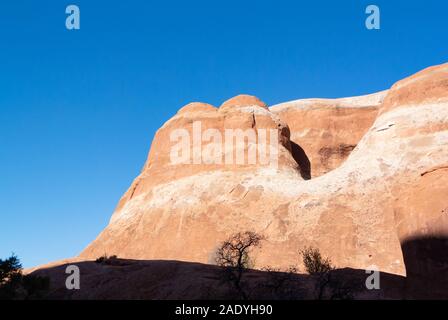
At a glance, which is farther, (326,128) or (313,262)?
(326,128)

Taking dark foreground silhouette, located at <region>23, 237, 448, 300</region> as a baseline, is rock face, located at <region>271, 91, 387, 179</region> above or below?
above

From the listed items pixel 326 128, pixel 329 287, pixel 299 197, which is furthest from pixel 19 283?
pixel 326 128

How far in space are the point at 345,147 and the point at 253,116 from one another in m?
17.4

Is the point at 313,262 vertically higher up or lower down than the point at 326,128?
lower down

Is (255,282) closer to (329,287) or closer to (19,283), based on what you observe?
(329,287)

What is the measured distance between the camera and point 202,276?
2356 cm

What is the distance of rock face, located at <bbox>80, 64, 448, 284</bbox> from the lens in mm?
28031

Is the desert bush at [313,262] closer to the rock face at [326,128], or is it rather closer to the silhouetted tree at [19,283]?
the silhouetted tree at [19,283]

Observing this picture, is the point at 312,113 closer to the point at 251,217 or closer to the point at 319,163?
the point at 319,163

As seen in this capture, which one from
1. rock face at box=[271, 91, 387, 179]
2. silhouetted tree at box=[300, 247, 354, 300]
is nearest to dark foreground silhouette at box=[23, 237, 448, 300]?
silhouetted tree at box=[300, 247, 354, 300]

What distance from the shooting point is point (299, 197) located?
35531 millimetres

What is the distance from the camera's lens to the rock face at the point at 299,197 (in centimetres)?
2803

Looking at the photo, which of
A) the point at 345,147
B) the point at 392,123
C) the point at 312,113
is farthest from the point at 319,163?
the point at 392,123

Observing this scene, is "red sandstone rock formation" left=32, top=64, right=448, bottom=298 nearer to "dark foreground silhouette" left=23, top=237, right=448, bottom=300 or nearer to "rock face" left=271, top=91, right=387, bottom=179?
"dark foreground silhouette" left=23, top=237, right=448, bottom=300
